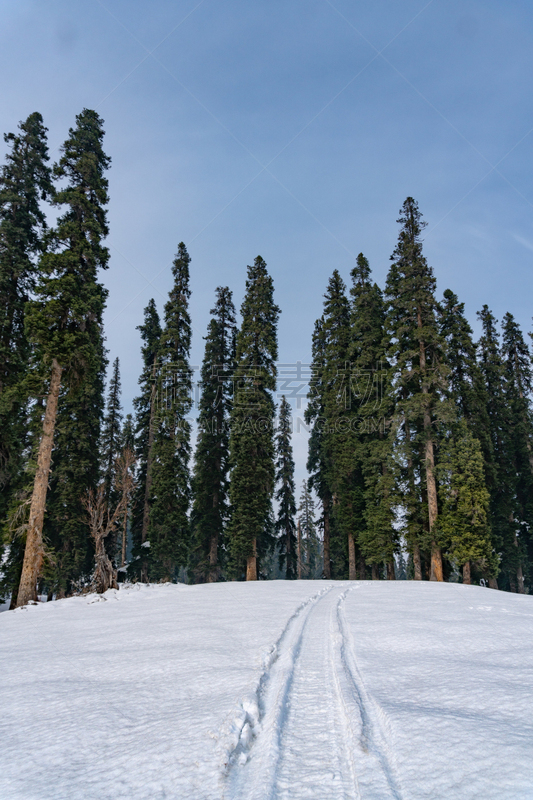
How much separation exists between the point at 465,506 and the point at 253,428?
1117cm

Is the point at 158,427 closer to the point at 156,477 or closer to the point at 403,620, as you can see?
the point at 156,477

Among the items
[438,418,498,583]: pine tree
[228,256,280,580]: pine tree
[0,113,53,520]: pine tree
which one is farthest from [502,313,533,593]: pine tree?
[0,113,53,520]: pine tree

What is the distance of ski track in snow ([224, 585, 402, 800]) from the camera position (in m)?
1.92

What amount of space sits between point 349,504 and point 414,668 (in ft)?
67.1

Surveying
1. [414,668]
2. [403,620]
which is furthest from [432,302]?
[414,668]

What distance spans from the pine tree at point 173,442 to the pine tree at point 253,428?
287 cm

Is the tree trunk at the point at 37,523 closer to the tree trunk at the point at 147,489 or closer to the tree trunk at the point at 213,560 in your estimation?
the tree trunk at the point at 147,489

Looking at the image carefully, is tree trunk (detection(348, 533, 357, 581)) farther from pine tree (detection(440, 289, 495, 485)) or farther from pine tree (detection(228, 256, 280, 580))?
pine tree (detection(440, 289, 495, 485))

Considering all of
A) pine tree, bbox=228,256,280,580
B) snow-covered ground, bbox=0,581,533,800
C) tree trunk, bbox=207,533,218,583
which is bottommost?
tree trunk, bbox=207,533,218,583

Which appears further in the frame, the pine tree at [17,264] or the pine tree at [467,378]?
the pine tree at [467,378]

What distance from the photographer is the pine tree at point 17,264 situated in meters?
14.9

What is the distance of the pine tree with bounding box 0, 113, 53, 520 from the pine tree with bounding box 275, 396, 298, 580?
18853 millimetres

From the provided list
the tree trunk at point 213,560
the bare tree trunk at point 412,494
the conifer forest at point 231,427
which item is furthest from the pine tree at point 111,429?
the bare tree trunk at point 412,494

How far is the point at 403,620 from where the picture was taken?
629 cm
